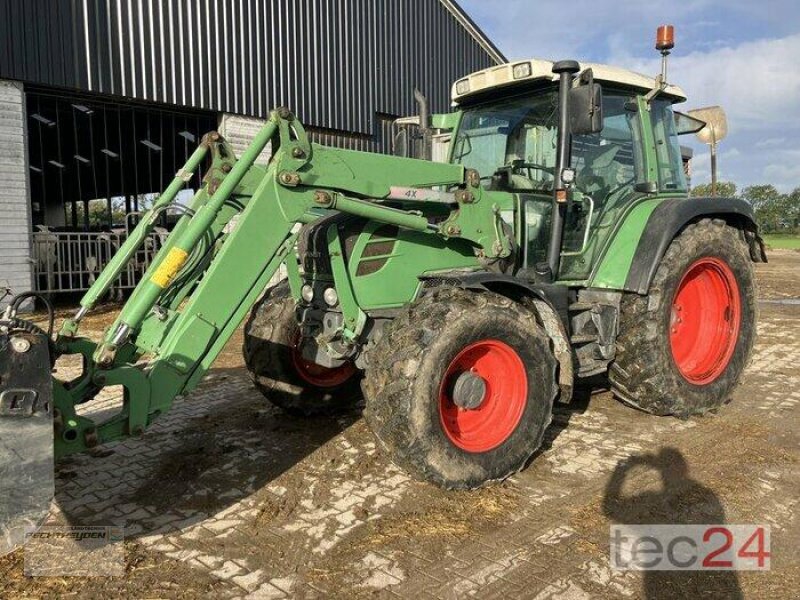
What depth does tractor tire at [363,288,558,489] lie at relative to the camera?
10.7 feet

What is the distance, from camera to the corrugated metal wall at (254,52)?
939cm

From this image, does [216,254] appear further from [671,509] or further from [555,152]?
[671,509]

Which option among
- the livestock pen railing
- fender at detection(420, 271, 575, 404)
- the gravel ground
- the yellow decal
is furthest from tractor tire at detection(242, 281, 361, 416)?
the livestock pen railing

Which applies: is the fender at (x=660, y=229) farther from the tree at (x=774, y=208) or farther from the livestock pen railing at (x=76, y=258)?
the tree at (x=774, y=208)

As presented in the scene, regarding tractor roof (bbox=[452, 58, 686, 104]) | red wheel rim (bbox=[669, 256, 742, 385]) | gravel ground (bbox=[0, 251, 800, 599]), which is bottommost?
gravel ground (bbox=[0, 251, 800, 599])

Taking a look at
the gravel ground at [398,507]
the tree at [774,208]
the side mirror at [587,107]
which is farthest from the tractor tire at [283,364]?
the tree at [774,208]

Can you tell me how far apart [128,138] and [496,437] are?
50.9ft

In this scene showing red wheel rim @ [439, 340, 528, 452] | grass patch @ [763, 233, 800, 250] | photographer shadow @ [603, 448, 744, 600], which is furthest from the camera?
grass patch @ [763, 233, 800, 250]

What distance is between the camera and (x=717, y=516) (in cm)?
323

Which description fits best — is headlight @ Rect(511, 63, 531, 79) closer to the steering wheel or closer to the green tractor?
the green tractor

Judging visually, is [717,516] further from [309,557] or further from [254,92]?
[254,92]

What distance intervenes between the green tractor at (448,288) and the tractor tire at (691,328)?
0.02 meters

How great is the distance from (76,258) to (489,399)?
1016cm

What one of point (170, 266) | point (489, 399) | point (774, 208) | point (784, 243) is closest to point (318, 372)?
point (489, 399)
